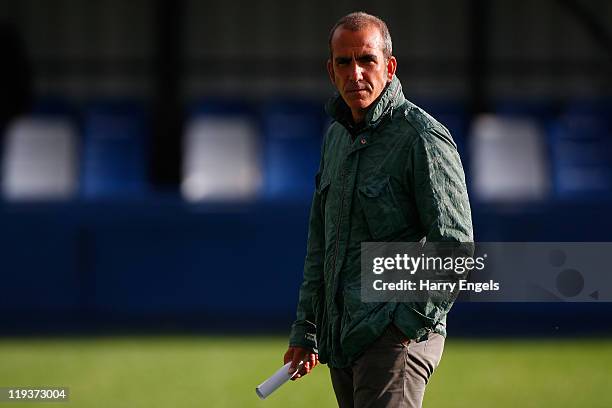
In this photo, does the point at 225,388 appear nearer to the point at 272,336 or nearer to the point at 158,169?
the point at 272,336

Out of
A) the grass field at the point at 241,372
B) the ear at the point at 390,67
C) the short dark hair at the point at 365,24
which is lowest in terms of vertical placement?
the grass field at the point at 241,372

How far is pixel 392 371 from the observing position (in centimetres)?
323

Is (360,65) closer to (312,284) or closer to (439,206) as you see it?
(439,206)

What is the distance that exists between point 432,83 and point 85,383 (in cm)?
882

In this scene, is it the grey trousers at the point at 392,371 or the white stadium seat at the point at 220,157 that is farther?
the white stadium seat at the point at 220,157

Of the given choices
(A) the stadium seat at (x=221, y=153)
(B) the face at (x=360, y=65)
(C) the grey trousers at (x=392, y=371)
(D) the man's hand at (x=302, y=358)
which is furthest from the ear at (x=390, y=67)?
(A) the stadium seat at (x=221, y=153)

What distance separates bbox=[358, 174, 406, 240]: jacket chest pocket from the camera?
10.6 ft

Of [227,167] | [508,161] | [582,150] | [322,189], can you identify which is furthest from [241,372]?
[582,150]

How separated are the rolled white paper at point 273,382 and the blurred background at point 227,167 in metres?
4.24

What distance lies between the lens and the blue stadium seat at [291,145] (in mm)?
13922

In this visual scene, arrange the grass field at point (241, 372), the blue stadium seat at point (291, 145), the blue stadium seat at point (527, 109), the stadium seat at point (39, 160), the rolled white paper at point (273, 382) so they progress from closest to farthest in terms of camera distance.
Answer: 1. the rolled white paper at point (273, 382)
2. the grass field at point (241, 372)
3. the stadium seat at point (39, 160)
4. the blue stadium seat at point (291, 145)
5. the blue stadium seat at point (527, 109)

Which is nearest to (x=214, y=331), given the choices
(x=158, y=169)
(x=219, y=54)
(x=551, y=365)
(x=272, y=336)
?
(x=272, y=336)

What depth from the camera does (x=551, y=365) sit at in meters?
8.80

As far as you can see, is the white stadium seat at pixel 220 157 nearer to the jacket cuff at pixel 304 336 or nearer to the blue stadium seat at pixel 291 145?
the blue stadium seat at pixel 291 145
